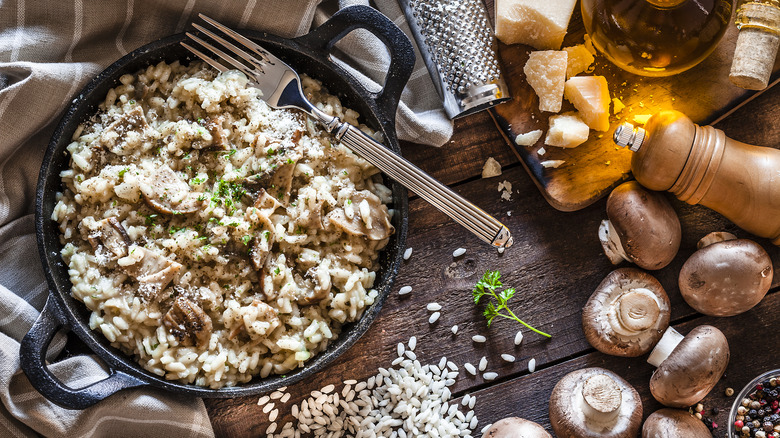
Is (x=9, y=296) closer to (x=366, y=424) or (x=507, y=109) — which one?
(x=366, y=424)

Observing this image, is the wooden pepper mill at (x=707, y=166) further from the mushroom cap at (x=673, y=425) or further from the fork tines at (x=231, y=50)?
the fork tines at (x=231, y=50)

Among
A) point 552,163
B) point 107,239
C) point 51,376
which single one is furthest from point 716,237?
point 51,376

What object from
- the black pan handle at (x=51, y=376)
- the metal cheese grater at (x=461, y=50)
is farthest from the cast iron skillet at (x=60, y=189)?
the metal cheese grater at (x=461, y=50)

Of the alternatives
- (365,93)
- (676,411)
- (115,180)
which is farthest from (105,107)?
(676,411)

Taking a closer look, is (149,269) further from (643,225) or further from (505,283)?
(643,225)

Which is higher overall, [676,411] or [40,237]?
[40,237]
